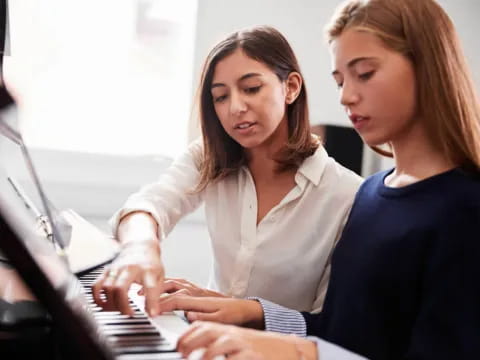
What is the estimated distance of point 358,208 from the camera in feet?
3.40

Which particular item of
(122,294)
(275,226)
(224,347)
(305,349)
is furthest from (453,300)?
(275,226)

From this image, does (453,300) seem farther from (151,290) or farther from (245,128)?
(245,128)

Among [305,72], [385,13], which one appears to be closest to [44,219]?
[385,13]

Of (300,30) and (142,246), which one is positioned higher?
(300,30)

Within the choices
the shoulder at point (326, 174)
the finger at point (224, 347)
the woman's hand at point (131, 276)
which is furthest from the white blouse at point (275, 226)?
the finger at point (224, 347)

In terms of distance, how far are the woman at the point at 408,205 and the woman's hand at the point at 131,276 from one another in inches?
2.3

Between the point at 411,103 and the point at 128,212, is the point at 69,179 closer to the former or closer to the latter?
the point at 128,212

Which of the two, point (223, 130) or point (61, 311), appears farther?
point (223, 130)

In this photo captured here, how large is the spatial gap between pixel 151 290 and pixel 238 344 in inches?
8.9

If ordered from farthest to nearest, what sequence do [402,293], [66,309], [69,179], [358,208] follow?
[69,179] → [358,208] → [402,293] → [66,309]

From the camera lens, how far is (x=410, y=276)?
0.81m

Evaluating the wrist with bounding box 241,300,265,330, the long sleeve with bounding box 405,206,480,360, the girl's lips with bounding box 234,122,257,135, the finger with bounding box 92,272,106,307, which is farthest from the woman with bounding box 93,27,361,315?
the long sleeve with bounding box 405,206,480,360

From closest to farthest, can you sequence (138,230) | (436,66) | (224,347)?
1. (224,347)
2. (436,66)
3. (138,230)

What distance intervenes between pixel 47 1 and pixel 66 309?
2257mm
